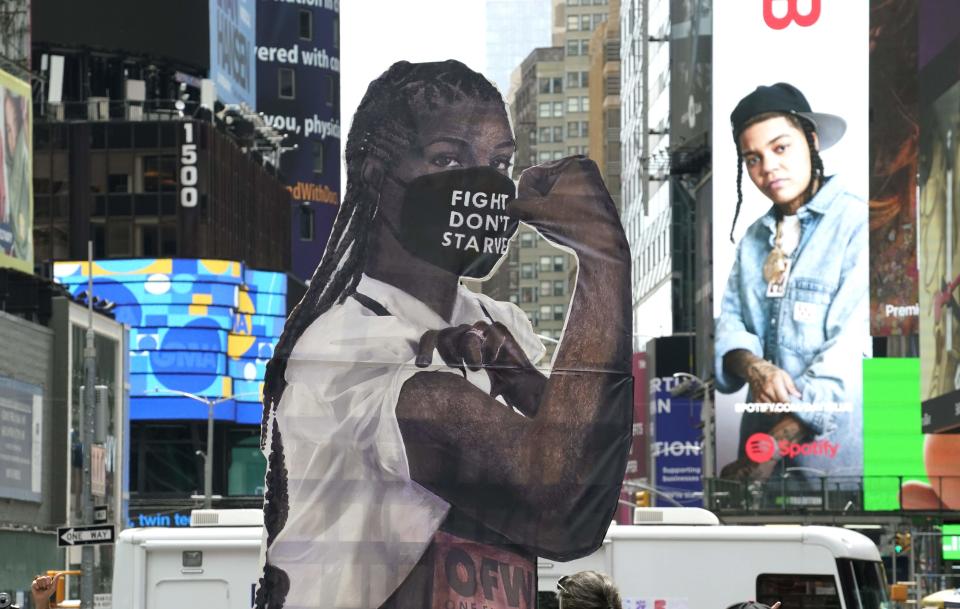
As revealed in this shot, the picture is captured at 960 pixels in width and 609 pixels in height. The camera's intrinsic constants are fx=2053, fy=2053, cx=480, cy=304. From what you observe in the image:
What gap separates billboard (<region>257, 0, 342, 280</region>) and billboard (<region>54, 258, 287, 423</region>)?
1493 centimetres

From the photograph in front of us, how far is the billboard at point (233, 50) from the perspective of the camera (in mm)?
110875

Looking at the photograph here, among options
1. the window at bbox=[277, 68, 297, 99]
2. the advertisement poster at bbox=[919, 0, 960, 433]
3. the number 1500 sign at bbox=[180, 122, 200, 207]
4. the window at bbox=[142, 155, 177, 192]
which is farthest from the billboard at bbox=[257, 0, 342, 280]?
the advertisement poster at bbox=[919, 0, 960, 433]

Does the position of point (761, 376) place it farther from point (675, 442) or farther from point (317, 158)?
point (317, 158)

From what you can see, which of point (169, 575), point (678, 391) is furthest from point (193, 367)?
point (169, 575)

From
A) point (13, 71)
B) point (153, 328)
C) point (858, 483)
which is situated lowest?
point (858, 483)

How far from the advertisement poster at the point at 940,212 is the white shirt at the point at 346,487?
40.0 meters

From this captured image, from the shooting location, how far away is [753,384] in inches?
3415

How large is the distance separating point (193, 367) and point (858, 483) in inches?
1522

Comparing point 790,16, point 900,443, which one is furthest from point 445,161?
point 790,16

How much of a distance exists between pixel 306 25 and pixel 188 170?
66.3 feet

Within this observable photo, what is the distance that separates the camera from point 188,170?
106 m

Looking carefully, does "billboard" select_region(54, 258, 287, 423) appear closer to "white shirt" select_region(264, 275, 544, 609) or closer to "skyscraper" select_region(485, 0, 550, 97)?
"skyscraper" select_region(485, 0, 550, 97)

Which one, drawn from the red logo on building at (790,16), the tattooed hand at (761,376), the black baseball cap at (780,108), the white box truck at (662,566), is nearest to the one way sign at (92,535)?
the white box truck at (662,566)

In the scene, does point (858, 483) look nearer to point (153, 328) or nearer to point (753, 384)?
point (753, 384)
